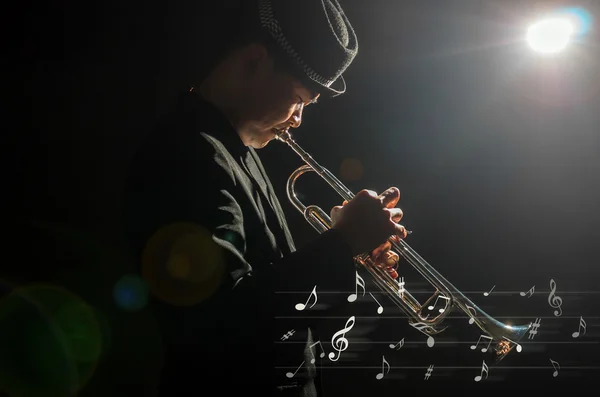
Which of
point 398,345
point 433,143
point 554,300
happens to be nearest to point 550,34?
point 433,143

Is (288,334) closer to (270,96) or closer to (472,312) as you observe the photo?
(270,96)

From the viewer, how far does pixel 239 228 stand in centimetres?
82

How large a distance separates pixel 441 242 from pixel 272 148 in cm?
80

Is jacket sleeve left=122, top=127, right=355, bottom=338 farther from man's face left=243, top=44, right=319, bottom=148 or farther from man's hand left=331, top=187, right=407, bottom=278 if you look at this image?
man's face left=243, top=44, right=319, bottom=148

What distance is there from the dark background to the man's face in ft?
1.40

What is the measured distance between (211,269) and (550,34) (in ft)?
5.69

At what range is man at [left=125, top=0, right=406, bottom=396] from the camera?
0.75 m

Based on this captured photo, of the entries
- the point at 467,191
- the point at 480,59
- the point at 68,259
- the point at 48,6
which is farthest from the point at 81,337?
the point at 480,59

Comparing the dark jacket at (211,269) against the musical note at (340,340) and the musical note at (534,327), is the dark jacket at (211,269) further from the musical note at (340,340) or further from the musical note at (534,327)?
the musical note at (534,327)

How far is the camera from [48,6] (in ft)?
4.05

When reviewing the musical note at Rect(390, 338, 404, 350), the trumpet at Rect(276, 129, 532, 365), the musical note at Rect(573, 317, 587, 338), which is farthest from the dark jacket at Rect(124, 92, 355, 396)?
the musical note at Rect(573, 317, 587, 338)

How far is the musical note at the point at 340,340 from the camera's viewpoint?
5.40 ft

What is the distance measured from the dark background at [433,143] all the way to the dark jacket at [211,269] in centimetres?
50

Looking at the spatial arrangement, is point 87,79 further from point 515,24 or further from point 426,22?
point 515,24
